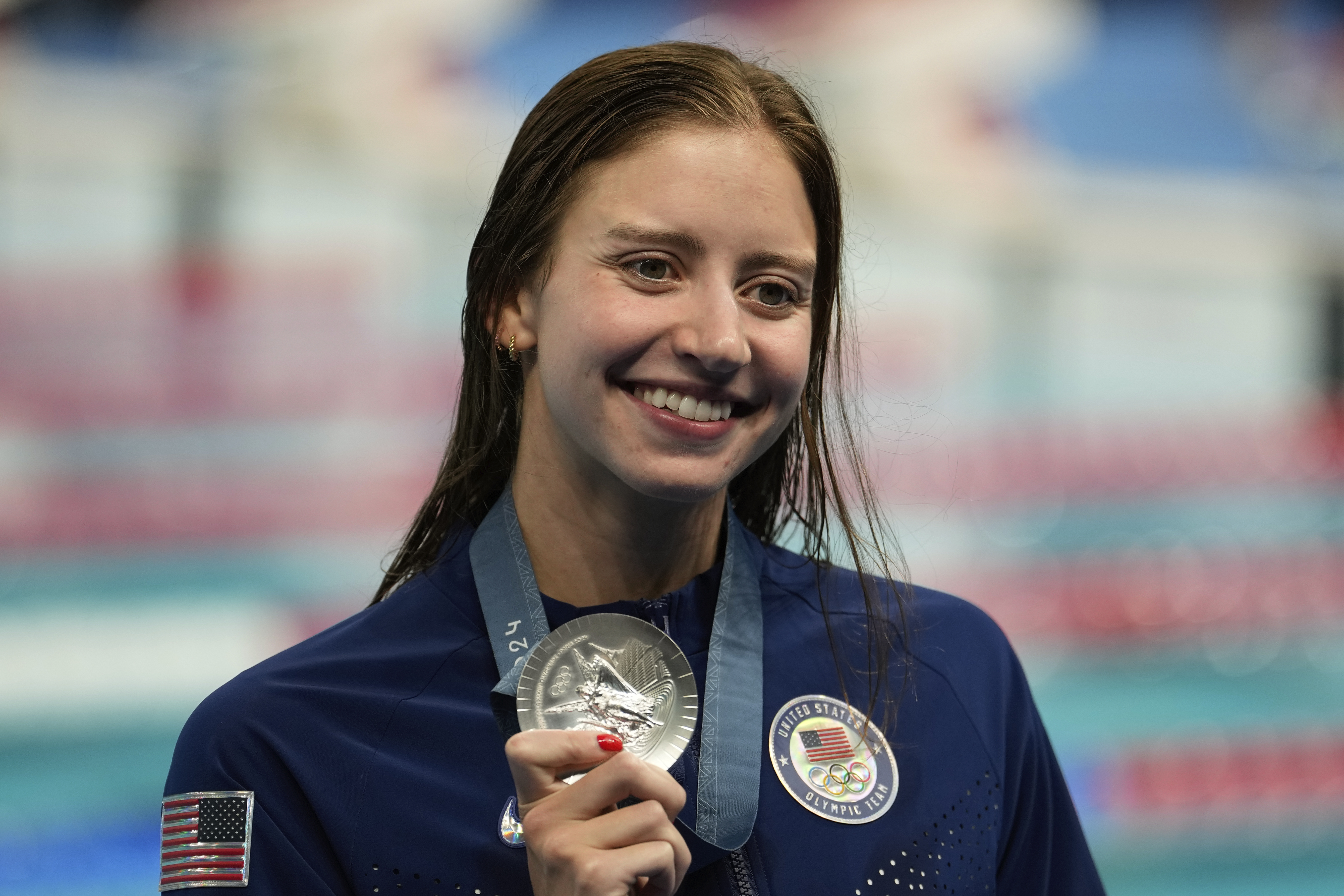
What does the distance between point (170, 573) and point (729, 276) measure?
4.11 meters

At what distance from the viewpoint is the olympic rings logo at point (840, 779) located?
1404 mm

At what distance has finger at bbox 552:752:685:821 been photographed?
3.75 ft

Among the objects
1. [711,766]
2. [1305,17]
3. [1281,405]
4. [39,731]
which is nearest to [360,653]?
[711,766]

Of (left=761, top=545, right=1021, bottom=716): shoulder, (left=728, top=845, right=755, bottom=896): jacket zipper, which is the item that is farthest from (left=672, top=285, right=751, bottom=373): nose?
(left=728, top=845, right=755, bottom=896): jacket zipper

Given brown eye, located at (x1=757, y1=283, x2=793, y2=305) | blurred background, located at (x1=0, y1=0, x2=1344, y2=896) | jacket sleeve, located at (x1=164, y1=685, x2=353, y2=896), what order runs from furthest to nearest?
1. blurred background, located at (x1=0, y1=0, x2=1344, y2=896)
2. brown eye, located at (x1=757, y1=283, x2=793, y2=305)
3. jacket sleeve, located at (x1=164, y1=685, x2=353, y2=896)

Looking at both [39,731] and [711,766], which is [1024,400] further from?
[711,766]

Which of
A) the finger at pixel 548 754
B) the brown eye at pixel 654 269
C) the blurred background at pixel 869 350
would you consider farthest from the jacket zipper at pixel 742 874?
the blurred background at pixel 869 350

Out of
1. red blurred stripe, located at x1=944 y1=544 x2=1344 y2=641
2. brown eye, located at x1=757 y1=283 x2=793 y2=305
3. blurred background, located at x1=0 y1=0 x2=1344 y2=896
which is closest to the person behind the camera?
brown eye, located at x1=757 y1=283 x2=793 y2=305

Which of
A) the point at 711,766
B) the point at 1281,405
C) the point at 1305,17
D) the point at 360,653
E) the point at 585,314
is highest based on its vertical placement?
the point at 1305,17

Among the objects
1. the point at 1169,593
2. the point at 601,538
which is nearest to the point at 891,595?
the point at 601,538

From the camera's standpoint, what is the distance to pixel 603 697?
131 cm

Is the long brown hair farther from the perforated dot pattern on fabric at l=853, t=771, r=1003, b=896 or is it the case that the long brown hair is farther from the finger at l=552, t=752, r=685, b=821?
the finger at l=552, t=752, r=685, b=821

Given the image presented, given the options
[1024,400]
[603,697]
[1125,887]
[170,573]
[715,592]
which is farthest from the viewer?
[1024,400]

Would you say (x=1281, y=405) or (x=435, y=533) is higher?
(x=1281, y=405)
